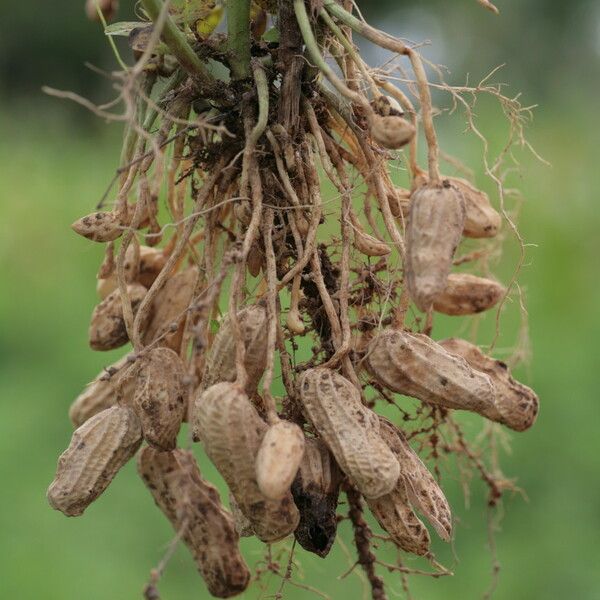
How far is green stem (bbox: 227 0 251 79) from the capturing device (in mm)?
979

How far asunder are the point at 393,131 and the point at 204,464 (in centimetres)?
167

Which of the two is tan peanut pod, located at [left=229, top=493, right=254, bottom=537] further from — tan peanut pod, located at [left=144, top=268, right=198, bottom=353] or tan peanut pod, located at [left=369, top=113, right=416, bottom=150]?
tan peanut pod, located at [left=369, top=113, right=416, bottom=150]

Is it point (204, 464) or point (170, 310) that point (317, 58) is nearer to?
point (170, 310)

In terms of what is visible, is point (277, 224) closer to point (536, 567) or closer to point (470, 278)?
point (470, 278)

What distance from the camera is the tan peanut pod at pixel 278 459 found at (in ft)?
2.65

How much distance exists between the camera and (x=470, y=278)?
108cm

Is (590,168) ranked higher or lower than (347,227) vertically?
lower

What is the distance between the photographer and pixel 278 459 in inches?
32.0

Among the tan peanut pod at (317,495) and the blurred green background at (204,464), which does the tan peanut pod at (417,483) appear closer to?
the tan peanut pod at (317,495)

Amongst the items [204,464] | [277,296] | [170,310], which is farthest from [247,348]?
[204,464]

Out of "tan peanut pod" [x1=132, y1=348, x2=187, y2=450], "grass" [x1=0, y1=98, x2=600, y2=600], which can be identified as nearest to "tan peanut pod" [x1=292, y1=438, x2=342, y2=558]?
"tan peanut pod" [x1=132, y1=348, x2=187, y2=450]

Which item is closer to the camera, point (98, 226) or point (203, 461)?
point (98, 226)

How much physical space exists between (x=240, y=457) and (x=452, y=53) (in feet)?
19.3

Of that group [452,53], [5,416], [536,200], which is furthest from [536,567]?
[452,53]
